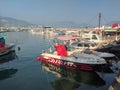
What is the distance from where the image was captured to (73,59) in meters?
29.2

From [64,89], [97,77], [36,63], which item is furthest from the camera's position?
[36,63]

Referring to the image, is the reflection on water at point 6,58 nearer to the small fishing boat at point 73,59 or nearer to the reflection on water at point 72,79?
the small fishing boat at point 73,59

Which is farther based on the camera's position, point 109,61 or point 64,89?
point 109,61

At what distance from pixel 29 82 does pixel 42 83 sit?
61.4 inches

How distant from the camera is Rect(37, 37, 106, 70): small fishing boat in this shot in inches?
1096

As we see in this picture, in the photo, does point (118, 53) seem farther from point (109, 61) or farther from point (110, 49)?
point (109, 61)

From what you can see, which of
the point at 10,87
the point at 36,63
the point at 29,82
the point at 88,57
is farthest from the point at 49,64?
the point at 10,87

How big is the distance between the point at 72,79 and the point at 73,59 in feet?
13.2

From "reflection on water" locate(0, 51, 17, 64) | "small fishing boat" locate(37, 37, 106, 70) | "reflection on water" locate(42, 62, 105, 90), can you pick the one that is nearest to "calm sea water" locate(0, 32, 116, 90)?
"reflection on water" locate(42, 62, 105, 90)

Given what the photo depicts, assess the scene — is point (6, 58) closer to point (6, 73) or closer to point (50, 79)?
point (6, 73)

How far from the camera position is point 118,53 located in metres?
38.8

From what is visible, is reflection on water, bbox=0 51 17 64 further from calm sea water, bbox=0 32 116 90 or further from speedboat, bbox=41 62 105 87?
speedboat, bbox=41 62 105 87

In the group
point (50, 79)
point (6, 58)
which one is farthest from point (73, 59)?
point (6, 58)

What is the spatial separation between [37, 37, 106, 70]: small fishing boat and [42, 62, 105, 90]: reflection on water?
0.82m
